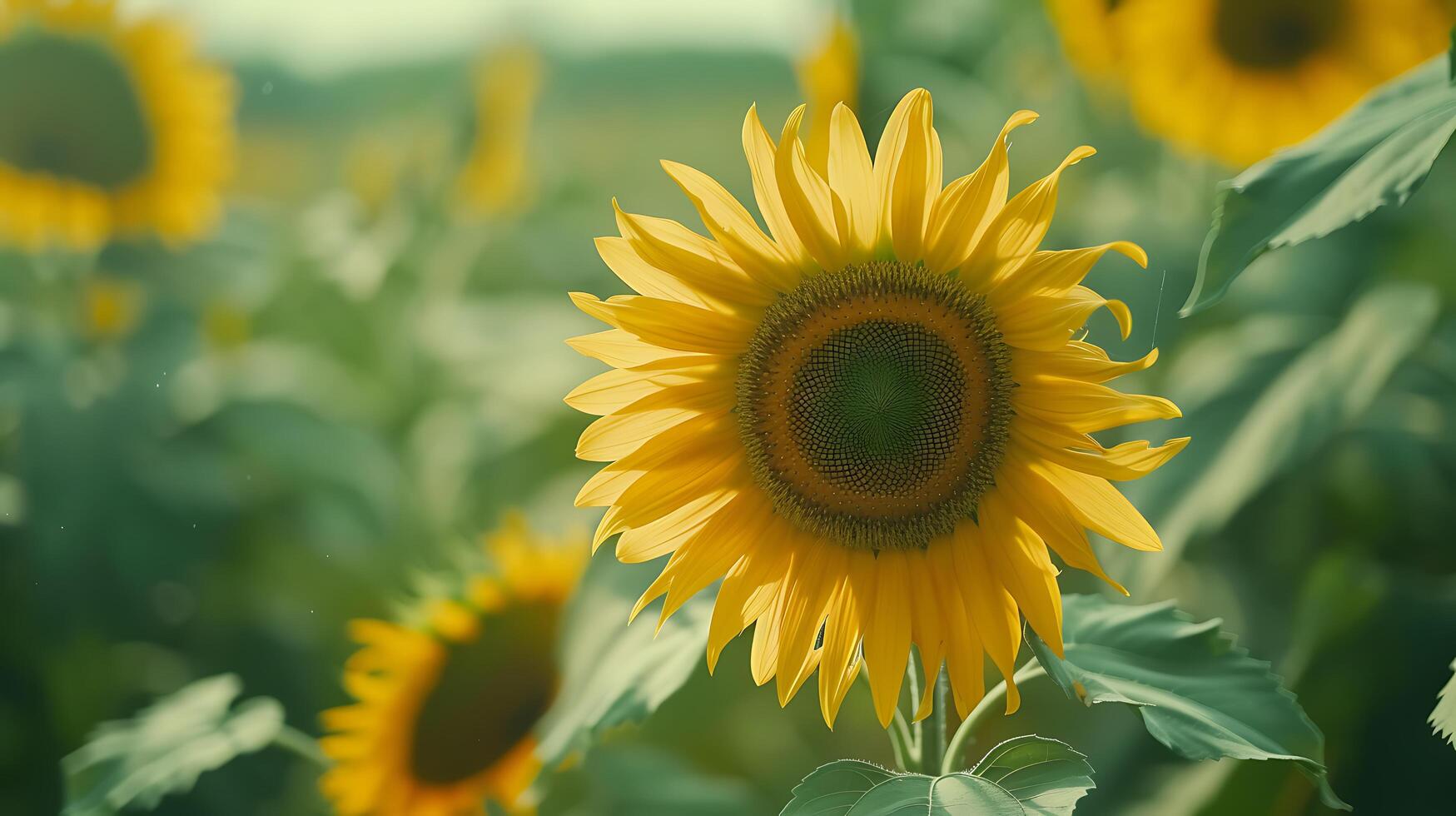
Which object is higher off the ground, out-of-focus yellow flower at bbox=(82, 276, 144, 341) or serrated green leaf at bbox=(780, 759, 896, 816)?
out-of-focus yellow flower at bbox=(82, 276, 144, 341)

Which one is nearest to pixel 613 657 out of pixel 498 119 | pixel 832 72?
pixel 832 72

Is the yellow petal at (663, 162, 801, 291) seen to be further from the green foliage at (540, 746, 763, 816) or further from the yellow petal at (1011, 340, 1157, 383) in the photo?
the green foliage at (540, 746, 763, 816)

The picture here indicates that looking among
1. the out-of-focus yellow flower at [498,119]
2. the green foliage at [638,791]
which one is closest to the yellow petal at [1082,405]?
the green foliage at [638,791]

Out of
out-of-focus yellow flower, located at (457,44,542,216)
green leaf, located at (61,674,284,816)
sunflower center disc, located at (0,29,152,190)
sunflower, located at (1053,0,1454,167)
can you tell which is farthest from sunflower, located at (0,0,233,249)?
sunflower, located at (1053,0,1454,167)

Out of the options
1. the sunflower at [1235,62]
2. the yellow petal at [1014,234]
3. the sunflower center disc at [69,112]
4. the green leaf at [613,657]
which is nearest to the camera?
the yellow petal at [1014,234]

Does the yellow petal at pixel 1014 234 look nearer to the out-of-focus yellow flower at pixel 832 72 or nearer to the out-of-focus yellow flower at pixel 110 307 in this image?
the out-of-focus yellow flower at pixel 832 72

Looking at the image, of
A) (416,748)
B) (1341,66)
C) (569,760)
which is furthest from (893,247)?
(1341,66)

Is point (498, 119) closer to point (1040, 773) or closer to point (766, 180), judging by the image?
point (766, 180)

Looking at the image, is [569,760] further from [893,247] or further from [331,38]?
[331,38]
